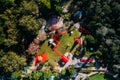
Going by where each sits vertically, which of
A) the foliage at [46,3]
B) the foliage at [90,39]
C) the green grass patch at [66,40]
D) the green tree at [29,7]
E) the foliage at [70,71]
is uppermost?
the foliage at [46,3]

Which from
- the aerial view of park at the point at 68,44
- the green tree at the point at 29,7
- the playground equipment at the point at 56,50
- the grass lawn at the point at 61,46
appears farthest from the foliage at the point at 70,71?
the green tree at the point at 29,7

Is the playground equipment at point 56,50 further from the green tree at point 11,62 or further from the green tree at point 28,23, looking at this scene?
the green tree at point 11,62

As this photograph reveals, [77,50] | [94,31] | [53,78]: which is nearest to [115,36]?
[94,31]

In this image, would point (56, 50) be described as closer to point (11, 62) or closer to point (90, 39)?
point (90, 39)

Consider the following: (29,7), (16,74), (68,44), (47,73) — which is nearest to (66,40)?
(68,44)

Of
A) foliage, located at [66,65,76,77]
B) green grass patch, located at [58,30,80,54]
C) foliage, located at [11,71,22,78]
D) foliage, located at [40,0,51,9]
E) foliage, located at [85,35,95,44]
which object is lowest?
foliage, located at [66,65,76,77]

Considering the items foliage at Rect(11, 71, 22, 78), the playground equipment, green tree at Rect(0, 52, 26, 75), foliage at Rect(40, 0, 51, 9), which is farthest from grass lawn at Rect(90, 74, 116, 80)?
foliage at Rect(40, 0, 51, 9)

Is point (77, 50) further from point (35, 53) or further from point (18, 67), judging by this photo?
point (18, 67)

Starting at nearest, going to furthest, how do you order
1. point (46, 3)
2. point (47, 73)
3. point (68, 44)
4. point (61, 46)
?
point (46, 3), point (47, 73), point (68, 44), point (61, 46)

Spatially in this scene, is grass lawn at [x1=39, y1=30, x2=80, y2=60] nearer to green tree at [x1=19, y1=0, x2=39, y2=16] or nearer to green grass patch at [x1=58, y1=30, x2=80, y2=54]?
green grass patch at [x1=58, y1=30, x2=80, y2=54]
